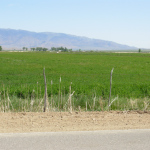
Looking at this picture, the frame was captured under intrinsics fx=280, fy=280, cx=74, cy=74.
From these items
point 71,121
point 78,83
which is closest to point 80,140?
point 71,121

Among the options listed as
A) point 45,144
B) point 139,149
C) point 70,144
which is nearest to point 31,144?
point 45,144

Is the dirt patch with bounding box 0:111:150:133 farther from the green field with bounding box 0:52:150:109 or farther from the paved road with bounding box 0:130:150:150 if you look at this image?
the green field with bounding box 0:52:150:109

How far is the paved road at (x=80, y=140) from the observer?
547cm

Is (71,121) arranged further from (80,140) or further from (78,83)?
(78,83)

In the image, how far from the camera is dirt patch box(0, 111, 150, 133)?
6984 millimetres

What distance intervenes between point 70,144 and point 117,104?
23.6 ft

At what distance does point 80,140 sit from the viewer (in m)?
5.89

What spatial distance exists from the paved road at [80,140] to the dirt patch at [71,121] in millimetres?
559

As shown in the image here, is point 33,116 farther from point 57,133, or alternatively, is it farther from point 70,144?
point 70,144

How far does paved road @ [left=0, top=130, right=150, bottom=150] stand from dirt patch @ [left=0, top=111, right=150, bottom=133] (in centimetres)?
56

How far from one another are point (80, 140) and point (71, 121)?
1.79m

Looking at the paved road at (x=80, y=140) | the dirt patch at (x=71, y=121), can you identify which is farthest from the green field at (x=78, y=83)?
the paved road at (x=80, y=140)

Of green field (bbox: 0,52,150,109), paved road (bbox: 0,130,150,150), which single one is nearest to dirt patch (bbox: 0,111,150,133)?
paved road (bbox: 0,130,150,150)

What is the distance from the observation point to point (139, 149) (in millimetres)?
5398
